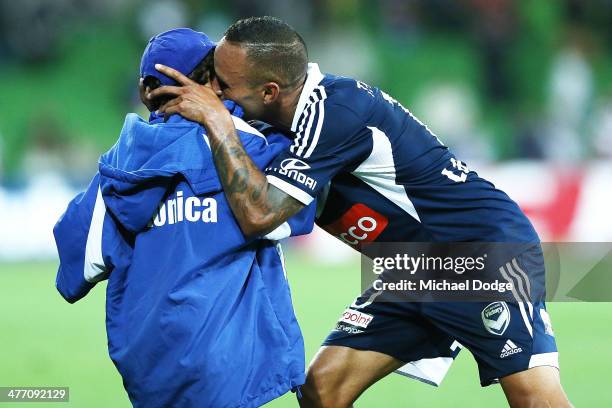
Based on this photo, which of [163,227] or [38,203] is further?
[38,203]

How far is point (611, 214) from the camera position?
514 inches

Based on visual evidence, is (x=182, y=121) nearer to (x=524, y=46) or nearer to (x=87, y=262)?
(x=87, y=262)

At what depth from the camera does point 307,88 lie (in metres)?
4.37

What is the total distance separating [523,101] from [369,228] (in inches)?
551

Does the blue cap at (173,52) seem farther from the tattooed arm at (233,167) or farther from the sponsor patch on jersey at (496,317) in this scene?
the sponsor patch on jersey at (496,317)

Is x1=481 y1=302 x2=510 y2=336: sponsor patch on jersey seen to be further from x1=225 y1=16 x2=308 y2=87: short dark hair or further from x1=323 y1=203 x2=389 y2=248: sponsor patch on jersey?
x1=225 y1=16 x2=308 y2=87: short dark hair

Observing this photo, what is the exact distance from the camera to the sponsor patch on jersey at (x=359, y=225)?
459 cm

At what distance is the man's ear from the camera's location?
4246mm

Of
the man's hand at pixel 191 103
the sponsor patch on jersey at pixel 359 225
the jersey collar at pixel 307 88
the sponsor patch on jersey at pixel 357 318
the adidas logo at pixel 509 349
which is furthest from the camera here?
the sponsor patch on jersey at pixel 357 318

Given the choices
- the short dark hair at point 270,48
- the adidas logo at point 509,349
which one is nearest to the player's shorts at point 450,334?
the adidas logo at point 509,349

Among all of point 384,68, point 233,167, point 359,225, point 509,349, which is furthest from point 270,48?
point 384,68

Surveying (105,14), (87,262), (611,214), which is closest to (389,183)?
(87,262)

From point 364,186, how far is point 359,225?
0.77ft

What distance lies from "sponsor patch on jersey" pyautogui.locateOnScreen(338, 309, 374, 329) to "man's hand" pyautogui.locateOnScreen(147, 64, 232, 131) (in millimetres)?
1520
